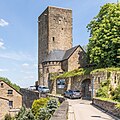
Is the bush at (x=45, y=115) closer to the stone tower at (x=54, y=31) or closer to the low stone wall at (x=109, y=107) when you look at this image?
the low stone wall at (x=109, y=107)

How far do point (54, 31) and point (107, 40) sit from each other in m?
26.0

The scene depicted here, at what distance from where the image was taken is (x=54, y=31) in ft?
189

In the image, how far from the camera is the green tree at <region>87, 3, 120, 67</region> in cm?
3244

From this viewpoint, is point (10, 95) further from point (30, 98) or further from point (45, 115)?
point (45, 115)

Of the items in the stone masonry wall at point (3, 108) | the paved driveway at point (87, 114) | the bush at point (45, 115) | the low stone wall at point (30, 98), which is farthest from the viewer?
the low stone wall at point (30, 98)

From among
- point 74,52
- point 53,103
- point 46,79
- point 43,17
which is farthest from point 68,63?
point 53,103

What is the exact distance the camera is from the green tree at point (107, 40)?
32438 millimetres

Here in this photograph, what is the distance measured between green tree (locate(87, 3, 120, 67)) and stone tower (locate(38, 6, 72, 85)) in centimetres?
2227

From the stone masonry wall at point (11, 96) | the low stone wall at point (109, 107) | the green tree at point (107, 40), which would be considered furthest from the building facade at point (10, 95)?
the low stone wall at point (109, 107)

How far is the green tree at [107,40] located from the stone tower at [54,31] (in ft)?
73.1

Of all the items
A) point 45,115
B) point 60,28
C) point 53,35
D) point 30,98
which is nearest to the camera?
point 45,115

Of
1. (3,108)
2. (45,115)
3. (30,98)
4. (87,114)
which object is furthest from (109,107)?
(30,98)

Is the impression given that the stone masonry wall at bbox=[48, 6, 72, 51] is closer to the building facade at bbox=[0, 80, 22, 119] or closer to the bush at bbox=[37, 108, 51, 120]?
the building facade at bbox=[0, 80, 22, 119]

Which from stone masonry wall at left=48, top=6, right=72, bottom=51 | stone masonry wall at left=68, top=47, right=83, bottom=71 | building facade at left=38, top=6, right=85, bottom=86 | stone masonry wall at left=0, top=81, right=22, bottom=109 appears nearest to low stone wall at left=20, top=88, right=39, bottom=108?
stone masonry wall at left=0, top=81, right=22, bottom=109
